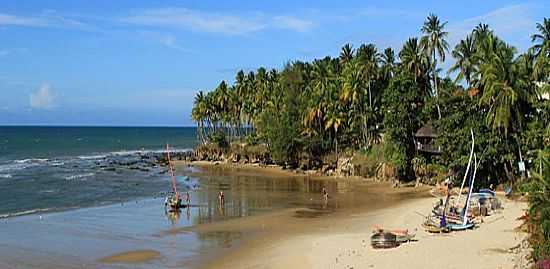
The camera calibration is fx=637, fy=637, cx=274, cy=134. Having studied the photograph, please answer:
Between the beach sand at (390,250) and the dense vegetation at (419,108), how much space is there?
Answer: 9.79 ft

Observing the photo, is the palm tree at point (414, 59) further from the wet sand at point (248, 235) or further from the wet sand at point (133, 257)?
the wet sand at point (133, 257)

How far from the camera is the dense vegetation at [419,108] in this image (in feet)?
143

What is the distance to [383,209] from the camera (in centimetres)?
4450

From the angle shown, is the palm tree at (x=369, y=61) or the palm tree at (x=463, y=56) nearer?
the palm tree at (x=463, y=56)

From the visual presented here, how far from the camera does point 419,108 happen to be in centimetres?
6106

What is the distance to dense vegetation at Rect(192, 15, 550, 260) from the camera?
→ 1721 inches

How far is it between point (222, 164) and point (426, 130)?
40.8 metres

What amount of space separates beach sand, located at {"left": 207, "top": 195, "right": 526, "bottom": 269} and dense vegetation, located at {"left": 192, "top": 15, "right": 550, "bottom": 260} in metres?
2.98

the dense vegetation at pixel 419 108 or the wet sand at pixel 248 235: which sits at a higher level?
the dense vegetation at pixel 419 108

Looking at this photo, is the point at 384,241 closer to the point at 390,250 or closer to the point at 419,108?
the point at 390,250

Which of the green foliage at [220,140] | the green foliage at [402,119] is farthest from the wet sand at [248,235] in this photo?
the green foliage at [220,140]

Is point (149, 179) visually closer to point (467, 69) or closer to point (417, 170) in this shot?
point (417, 170)

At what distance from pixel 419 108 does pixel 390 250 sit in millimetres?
35306

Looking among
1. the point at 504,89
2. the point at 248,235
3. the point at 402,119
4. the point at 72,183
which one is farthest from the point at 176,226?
the point at 72,183
